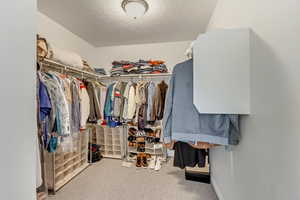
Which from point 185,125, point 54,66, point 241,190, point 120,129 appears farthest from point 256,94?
point 120,129

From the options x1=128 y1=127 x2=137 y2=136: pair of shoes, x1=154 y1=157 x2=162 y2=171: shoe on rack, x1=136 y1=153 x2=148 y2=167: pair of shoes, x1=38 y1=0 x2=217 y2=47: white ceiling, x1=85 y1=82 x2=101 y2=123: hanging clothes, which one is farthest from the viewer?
x1=128 y1=127 x2=137 y2=136: pair of shoes

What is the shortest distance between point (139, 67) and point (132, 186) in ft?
6.27

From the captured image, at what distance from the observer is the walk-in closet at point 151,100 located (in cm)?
63

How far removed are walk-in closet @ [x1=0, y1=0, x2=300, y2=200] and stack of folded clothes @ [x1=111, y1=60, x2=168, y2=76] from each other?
2 cm

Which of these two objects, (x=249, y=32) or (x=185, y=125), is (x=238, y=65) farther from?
(x=185, y=125)

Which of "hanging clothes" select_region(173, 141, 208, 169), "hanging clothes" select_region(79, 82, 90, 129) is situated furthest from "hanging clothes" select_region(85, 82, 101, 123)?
"hanging clothes" select_region(173, 141, 208, 169)

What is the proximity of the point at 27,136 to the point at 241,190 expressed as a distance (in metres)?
1.42

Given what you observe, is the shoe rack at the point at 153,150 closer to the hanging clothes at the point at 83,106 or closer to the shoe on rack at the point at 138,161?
the shoe on rack at the point at 138,161

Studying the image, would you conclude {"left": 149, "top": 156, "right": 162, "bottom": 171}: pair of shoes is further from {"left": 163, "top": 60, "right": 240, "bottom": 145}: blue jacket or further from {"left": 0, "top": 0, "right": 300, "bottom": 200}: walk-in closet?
{"left": 163, "top": 60, "right": 240, "bottom": 145}: blue jacket

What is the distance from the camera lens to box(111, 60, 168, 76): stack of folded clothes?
269 centimetres

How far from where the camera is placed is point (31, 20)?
2.24 ft

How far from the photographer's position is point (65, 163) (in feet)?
6.87

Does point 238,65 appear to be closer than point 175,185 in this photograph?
Yes

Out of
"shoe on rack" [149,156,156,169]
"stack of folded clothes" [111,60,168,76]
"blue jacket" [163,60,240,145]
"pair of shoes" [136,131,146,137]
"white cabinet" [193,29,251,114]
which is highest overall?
"stack of folded clothes" [111,60,168,76]
